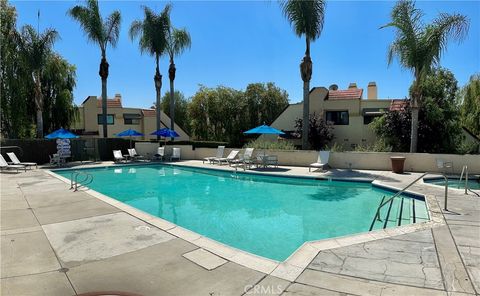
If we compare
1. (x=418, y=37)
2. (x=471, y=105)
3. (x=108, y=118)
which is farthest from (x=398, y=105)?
(x=108, y=118)

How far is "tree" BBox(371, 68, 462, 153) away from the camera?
18.7m

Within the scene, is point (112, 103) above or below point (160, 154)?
above

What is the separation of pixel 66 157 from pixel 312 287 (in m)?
19.5

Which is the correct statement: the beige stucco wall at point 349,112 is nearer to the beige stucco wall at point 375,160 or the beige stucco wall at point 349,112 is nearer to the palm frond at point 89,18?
the beige stucco wall at point 375,160

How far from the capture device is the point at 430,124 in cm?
1883

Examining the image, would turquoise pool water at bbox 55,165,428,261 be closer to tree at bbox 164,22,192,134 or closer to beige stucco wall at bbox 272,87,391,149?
beige stucco wall at bbox 272,87,391,149

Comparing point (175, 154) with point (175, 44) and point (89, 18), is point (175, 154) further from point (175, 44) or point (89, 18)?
point (89, 18)

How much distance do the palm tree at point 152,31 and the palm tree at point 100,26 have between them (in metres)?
1.73

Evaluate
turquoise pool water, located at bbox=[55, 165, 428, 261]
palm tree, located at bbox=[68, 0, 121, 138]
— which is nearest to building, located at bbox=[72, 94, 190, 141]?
palm tree, located at bbox=[68, 0, 121, 138]

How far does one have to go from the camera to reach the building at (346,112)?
23.8m

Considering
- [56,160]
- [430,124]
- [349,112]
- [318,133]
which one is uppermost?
[349,112]

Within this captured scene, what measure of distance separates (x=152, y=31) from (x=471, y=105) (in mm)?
23544

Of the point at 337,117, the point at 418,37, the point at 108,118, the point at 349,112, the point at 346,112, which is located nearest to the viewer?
the point at 418,37

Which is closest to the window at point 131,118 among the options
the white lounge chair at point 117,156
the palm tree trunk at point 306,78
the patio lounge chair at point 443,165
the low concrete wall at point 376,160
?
the white lounge chair at point 117,156
